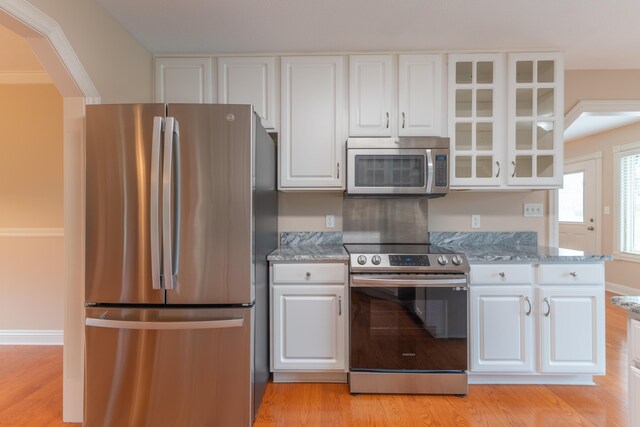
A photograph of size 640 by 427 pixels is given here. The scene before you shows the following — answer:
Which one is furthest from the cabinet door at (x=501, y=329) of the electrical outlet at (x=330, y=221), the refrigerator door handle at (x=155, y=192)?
the refrigerator door handle at (x=155, y=192)

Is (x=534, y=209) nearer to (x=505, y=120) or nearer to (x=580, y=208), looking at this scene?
(x=505, y=120)

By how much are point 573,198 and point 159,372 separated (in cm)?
645

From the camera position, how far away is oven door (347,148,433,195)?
87.4 inches

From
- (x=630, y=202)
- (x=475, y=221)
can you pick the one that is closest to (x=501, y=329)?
(x=475, y=221)

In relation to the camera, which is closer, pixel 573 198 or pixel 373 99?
pixel 373 99

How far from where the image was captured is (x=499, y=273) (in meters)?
2.07

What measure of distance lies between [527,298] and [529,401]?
0.64 metres

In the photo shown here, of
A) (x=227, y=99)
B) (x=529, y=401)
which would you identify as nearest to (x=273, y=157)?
(x=227, y=99)

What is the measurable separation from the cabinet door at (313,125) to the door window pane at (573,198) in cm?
456

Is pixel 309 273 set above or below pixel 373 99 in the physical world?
below

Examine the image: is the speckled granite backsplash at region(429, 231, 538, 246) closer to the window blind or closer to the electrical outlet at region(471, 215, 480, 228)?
the electrical outlet at region(471, 215, 480, 228)

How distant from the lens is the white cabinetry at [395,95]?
7.69ft

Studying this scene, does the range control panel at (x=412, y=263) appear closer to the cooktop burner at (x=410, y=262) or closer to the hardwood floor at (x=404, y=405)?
the cooktop burner at (x=410, y=262)

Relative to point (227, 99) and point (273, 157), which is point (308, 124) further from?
point (227, 99)
